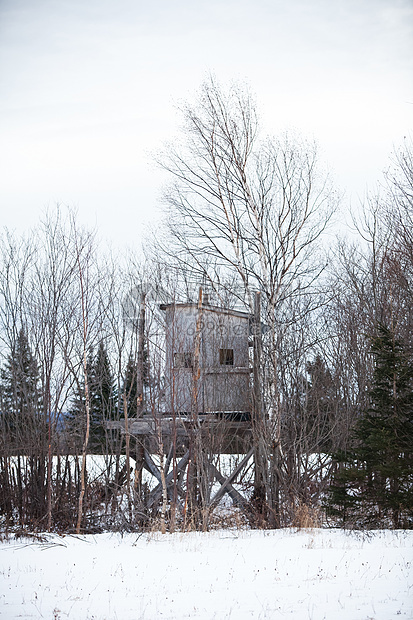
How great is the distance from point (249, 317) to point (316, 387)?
3868mm

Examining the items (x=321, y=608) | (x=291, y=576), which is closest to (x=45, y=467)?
(x=291, y=576)

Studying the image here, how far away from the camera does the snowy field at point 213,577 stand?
21.0 ft

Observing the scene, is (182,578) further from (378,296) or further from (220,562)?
(378,296)

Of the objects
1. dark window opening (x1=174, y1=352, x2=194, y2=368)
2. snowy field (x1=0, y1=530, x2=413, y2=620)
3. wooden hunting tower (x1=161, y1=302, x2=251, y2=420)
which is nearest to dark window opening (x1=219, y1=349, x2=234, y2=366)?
wooden hunting tower (x1=161, y1=302, x2=251, y2=420)

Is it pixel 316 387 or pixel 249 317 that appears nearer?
pixel 249 317

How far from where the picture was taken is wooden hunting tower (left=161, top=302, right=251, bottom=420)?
13.8 meters

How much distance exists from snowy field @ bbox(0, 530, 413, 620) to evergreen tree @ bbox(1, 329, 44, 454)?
2.83 metres

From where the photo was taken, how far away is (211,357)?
14.4 m

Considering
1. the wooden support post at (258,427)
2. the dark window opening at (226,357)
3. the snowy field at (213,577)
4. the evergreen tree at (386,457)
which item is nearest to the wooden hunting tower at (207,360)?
the dark window opening at (226,357)

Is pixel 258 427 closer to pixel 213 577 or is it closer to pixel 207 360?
pixel 207 360

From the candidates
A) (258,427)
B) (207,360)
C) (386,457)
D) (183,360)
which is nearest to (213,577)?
(386,457)

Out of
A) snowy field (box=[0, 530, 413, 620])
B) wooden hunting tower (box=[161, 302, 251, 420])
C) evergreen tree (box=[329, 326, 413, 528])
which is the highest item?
wooden hunting tower (box=[161, 302, 251, 420])

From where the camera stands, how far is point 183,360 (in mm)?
13961

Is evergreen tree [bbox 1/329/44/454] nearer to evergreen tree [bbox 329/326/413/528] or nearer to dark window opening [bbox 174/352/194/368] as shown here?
dark window opening [bbox 174/352/194/368]
